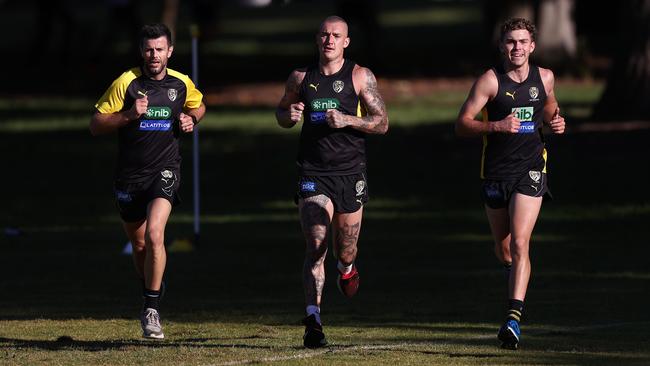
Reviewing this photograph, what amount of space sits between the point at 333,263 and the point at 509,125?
22.2ft

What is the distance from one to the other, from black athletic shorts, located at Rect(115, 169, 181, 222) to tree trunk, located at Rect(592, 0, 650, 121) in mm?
17125

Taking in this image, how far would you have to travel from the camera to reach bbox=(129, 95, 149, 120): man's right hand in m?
12.5

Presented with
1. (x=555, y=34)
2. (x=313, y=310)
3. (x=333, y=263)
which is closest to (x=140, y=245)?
(x=313, y=310)

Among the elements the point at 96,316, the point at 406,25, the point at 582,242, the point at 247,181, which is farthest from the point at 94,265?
the point at 406,25

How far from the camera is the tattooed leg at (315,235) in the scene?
1255 centimetres

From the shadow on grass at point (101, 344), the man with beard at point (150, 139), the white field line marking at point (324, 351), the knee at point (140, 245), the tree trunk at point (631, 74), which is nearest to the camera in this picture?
the white field line marking at point (324, 351)

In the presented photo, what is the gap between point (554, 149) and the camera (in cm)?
2731

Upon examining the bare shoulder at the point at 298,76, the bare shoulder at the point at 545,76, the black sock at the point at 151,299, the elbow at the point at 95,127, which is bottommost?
the black sock at the point at 151,299

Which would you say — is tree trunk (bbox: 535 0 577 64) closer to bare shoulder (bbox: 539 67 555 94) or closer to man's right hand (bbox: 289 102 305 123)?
bare shoulder (bbox: 539 67 555 94)

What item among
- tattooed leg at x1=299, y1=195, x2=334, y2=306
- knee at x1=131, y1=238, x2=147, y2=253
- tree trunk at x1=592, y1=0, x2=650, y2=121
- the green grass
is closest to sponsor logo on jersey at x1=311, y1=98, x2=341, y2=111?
tattooed leg at x1=299, y1=195, x2=334, y2=306

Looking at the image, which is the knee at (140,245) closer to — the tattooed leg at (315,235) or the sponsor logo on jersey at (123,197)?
the sponsor logo on jersey at (123,197)

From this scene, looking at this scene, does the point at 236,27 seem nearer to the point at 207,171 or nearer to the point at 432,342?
the point at 207,171

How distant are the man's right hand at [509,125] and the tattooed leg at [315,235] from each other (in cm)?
131

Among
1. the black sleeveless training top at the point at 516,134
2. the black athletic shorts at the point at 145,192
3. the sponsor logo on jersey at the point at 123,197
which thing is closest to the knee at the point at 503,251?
the black sleeveless training top at the point at 516,134
